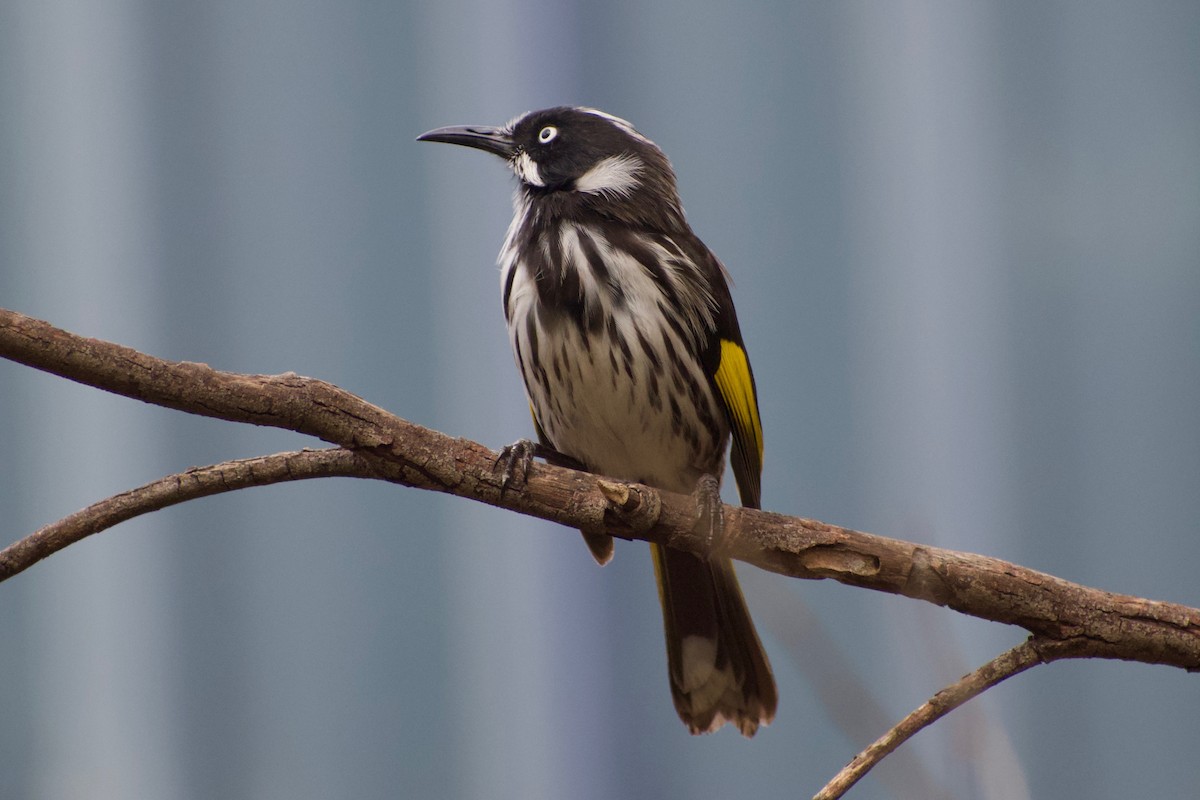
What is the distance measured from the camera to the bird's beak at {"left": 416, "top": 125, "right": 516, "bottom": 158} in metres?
2.66

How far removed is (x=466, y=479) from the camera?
1.62 m

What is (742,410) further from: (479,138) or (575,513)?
(479,138)

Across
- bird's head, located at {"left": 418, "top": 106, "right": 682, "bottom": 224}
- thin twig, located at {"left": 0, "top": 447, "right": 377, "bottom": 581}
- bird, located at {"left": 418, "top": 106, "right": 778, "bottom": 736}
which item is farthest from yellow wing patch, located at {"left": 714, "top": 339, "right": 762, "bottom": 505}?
thin twig, located at {"left": 0, "top": 447, "right": 377, "bottom": 581}

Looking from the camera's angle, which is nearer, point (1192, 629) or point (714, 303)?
point (1192, 629)

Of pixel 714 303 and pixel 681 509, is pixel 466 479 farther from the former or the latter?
pixel 714 303

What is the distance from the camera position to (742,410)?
236 cm

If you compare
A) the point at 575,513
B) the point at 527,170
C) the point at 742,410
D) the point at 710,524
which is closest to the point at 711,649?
the point at 742,410

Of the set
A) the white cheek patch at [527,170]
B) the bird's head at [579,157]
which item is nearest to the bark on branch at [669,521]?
the bird's head at [579,157]

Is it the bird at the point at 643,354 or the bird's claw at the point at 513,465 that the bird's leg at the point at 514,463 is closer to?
the bird's claw at the point at 513,465

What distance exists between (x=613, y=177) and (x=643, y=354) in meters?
0.48

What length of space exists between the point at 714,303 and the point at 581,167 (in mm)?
479

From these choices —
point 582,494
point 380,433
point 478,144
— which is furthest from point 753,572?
point 478,144

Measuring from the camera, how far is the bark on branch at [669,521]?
146 cm

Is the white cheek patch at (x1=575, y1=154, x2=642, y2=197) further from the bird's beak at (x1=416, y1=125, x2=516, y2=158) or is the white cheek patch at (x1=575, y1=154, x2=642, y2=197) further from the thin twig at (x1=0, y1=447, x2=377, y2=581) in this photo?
the thin twig at (x1=0, y1=447, x2=377, y2=581)
